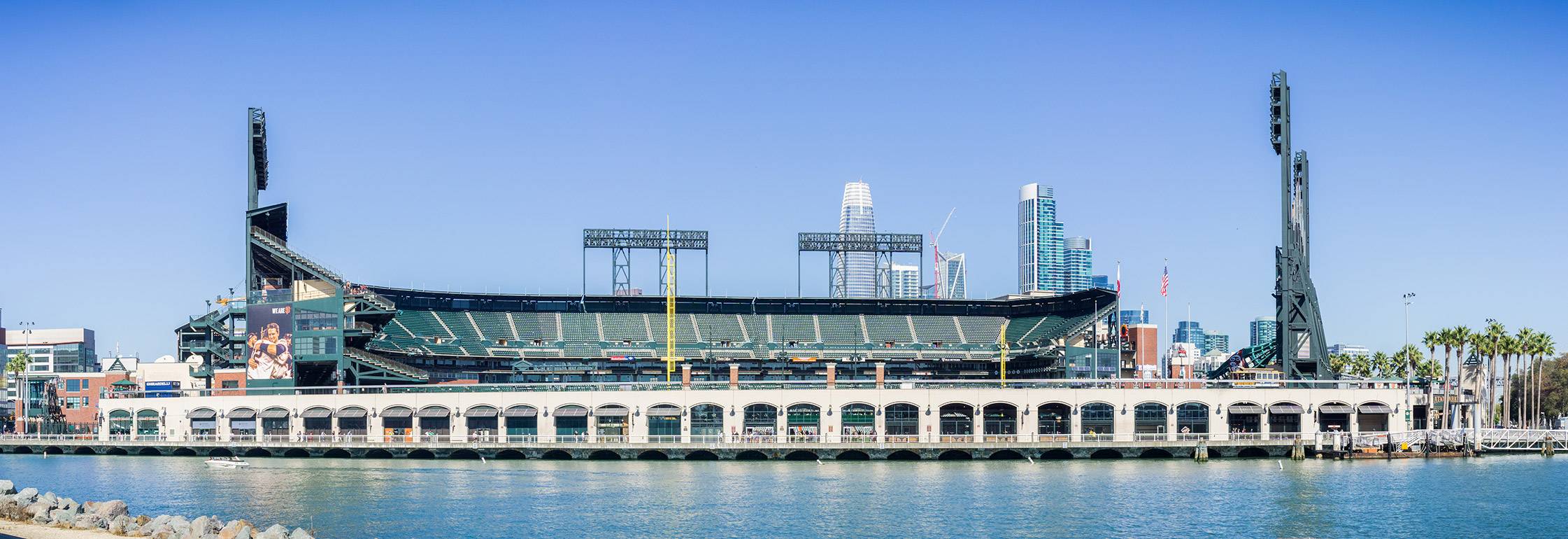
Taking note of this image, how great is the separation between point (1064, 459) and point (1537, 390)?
3640 inches

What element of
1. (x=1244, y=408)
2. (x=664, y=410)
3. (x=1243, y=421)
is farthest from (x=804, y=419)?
(x=1243, y=421)

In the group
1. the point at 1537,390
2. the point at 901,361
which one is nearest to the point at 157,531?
the point at 901,361

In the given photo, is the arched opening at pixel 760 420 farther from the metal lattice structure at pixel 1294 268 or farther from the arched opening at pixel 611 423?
the metal lattice structure at pixel 1294 268

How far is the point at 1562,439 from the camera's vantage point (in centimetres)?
12494

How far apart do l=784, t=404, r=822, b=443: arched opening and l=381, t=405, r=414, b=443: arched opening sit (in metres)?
30.7

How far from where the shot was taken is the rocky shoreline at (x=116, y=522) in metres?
65.1

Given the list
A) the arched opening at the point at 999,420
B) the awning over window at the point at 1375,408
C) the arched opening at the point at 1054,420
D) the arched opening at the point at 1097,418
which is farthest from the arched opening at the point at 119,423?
the awning over window at the point at 1375,408

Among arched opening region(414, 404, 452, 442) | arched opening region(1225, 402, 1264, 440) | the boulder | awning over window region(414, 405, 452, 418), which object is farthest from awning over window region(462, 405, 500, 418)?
arched opening region(1225, 402, 1264, 440)

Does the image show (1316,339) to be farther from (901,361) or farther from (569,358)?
(569,358)

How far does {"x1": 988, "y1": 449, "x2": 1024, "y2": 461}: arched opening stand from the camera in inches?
4700

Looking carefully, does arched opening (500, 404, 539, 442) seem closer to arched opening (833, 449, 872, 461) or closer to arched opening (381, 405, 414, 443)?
arched opening (381, 405, 414, 443)

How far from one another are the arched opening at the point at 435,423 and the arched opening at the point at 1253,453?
6265cm

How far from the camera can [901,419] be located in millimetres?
123750

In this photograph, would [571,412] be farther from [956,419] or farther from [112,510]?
[112,510]
